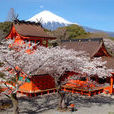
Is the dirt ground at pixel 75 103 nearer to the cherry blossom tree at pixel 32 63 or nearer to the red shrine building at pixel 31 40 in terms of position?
the red shrine building at pixel 31 40

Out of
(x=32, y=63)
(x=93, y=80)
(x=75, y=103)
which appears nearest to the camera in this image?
(x=32, y=63)

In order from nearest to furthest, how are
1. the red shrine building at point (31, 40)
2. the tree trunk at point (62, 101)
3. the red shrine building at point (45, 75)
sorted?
the tree trunk at point (62, 101)
the red shrine building at point (31, 40)
the red shrine building at point (45, 75)

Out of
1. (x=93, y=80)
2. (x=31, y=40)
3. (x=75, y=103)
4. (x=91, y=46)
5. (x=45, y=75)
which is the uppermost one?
(x=31, y=40)

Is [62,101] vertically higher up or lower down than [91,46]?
lower down

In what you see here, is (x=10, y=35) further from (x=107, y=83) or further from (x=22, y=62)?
(x=107, y=83)

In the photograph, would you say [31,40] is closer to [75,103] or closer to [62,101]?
[75,103]

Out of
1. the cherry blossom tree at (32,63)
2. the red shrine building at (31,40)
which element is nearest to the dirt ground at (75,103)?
the red shrine building at (31,40)

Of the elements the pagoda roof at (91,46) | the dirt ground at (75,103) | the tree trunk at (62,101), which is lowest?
the dirt ground at (75,103)

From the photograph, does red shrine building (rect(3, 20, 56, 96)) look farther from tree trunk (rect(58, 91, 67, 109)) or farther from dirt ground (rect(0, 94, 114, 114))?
tree trunk (rect(58, 91, 67, 109))

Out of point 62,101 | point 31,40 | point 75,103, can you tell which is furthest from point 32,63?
point 31,40

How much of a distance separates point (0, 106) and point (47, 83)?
22.4ft

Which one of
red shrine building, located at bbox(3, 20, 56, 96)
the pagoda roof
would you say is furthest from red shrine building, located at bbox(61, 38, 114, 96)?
red shrine building, located at bbox(3, 20, 56, 96)

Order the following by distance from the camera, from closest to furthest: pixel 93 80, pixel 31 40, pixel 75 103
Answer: pixel 75 103, pixel 31 40, pixel 93 80

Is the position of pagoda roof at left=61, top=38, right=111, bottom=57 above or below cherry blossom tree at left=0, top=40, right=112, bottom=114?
above
